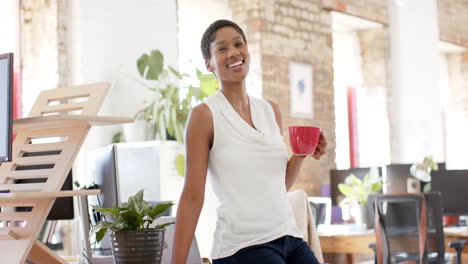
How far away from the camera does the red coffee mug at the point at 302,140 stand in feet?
6.50

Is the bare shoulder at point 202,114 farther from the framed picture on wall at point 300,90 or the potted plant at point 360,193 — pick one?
the framed picture on wall at point 300,90

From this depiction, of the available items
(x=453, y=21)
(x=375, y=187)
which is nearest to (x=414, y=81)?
(x=453, y=21)

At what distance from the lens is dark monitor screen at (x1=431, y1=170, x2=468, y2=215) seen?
6129 mm

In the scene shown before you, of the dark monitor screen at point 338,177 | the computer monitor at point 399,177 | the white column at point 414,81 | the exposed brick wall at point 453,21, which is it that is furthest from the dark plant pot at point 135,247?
the exposed brick wall at point 453,21

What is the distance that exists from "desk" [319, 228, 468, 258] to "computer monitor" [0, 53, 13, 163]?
3.42 metres

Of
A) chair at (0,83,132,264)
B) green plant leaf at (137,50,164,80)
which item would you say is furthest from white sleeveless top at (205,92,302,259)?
green plant leaf at (137,50,164,80)

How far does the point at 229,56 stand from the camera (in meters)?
1.98

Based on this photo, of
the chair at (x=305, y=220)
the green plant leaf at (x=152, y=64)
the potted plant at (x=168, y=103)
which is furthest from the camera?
the green plant leaf at (x=152, y=64)

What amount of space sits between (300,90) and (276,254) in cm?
602

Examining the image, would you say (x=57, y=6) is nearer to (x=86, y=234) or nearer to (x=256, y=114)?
(x=86, y=234)

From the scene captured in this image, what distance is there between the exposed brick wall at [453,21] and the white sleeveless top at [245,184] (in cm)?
892

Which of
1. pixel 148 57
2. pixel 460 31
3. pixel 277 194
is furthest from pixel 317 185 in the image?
pixel 277 194

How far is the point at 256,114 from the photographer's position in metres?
2.05

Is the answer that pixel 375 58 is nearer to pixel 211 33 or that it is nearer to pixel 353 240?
pixel 353 240
